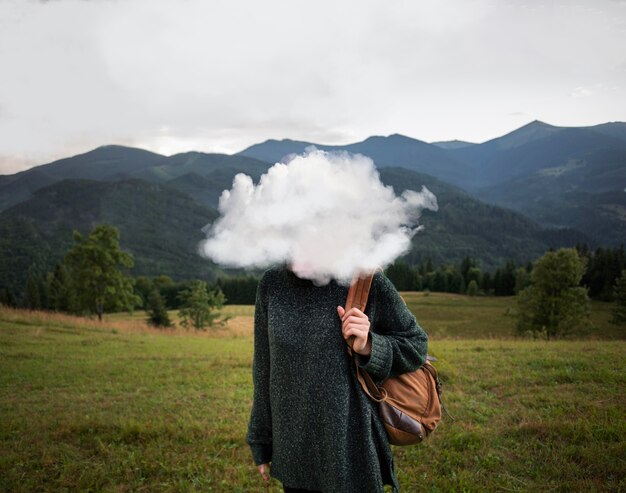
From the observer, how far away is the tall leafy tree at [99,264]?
105ft

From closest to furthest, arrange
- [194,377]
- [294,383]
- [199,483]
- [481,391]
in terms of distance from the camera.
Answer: [294,383] → [199,483] → [481,391] → [194,377]

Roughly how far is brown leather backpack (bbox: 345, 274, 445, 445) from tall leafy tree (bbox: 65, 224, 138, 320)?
32489mm

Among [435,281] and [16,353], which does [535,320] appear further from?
[435,281]

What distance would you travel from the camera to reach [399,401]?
2473 mm

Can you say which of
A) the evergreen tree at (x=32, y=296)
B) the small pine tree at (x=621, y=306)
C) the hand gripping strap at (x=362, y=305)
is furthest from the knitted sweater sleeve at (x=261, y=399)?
the evergreen tree at (x=32, y=296)

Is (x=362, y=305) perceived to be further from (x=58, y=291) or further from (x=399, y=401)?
(x=58, y=291)

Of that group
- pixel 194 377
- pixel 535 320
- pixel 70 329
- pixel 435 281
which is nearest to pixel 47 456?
pixel 194 377

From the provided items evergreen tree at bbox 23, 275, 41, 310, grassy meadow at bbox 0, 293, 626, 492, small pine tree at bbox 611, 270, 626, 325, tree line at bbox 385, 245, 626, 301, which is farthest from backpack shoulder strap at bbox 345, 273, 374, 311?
evergreen tree at bbox 23, 275, 41, 310

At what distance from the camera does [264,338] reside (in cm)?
282

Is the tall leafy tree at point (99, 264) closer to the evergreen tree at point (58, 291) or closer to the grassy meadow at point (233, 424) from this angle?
the grassy meadow at point (233, 424)

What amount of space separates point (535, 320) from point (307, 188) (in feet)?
124

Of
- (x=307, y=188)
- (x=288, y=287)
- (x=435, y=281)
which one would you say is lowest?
(x=435, y=281)

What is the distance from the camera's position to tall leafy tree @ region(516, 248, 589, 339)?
32.6 meters

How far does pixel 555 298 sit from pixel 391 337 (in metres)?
36.5
